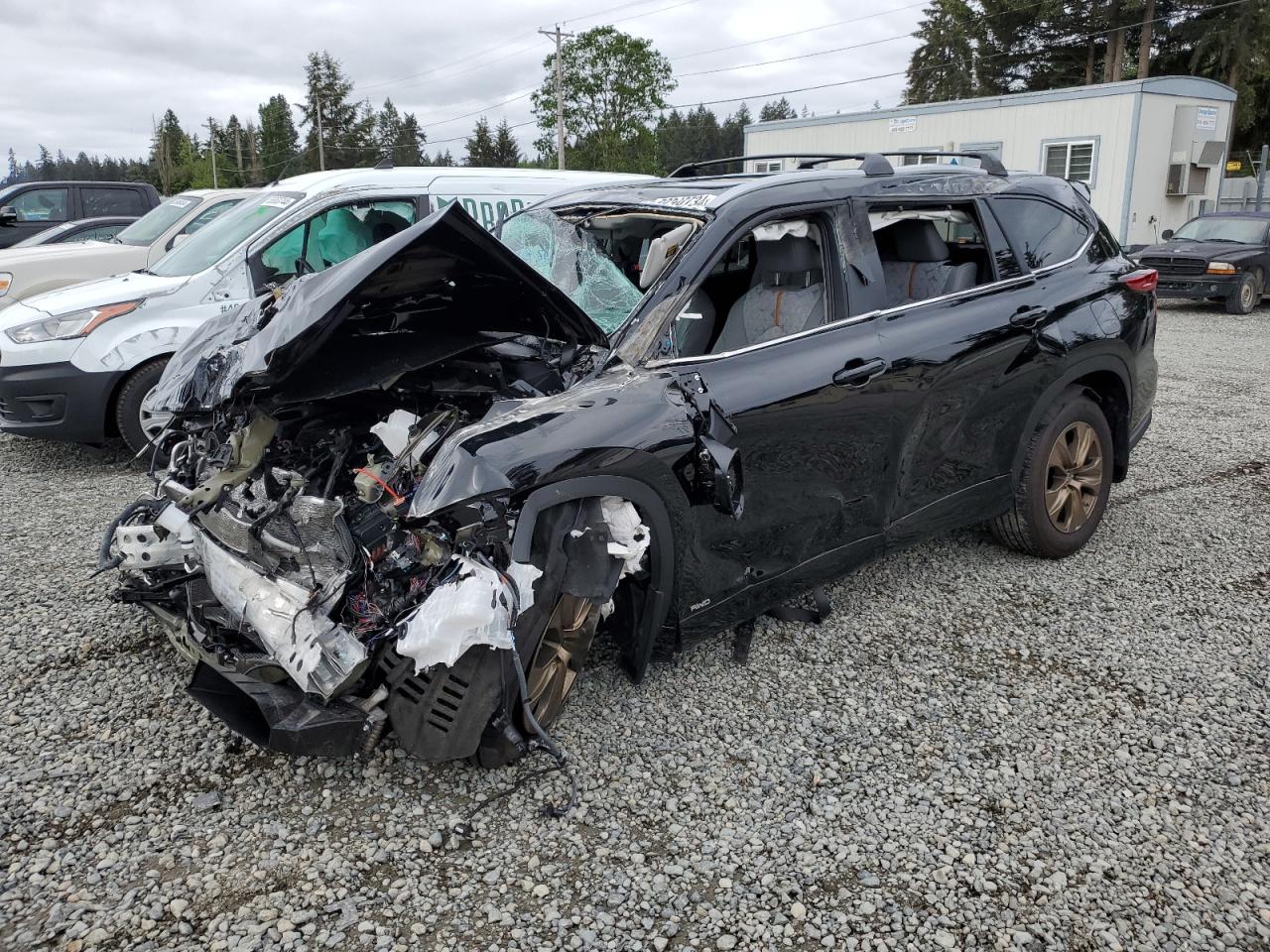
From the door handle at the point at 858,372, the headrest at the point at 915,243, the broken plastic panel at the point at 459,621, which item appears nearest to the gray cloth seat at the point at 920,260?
the headrest at the point at 915,243

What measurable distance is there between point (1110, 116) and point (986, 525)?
16941 mm

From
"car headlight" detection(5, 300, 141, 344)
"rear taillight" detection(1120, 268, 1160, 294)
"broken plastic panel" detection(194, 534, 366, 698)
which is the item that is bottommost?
"broken plastic panel" detection(194, 534, 366, 698)

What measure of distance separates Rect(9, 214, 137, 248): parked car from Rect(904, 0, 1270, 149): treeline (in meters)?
36.3

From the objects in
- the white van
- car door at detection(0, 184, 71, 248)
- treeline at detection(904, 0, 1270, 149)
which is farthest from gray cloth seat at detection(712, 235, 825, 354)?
treeline at detection(904, 0, 1270, 149)

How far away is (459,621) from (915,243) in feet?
8.82

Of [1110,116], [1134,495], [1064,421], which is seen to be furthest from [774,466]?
[1110,116]

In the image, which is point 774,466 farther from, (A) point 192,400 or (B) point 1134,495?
(B) point 1134,495

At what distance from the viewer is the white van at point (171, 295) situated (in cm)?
609

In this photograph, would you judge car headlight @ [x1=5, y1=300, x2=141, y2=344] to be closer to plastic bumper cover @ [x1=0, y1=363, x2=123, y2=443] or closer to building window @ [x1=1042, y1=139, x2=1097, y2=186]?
plastic bumper cover @ [x1=0, y1=363, x2=123, y2=443]

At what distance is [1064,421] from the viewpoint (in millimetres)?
4434

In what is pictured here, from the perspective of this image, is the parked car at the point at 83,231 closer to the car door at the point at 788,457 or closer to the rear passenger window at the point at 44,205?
the rear passenger window at the point at 44,205

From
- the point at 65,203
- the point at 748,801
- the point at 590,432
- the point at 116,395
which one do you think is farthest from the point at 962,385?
the point at 65,203

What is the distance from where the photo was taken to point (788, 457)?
11.2ft

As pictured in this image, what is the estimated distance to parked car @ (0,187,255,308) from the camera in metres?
9.33
